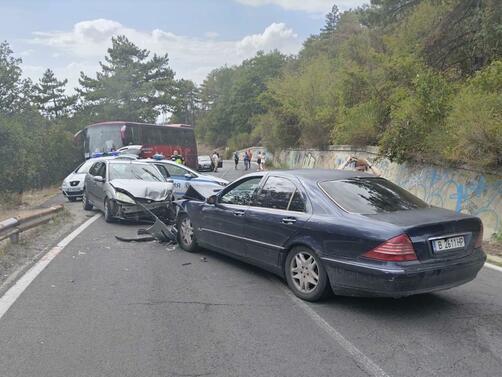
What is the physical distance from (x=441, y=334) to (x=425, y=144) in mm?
8586

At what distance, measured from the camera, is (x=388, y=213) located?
5383 mm

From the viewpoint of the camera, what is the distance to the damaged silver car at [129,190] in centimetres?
1107

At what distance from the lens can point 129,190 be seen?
11.3 m

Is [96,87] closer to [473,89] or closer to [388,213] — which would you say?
[473,89]

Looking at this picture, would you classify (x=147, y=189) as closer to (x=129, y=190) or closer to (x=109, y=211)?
(x=129, y=190)

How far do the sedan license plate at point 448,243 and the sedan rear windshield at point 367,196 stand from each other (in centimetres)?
63

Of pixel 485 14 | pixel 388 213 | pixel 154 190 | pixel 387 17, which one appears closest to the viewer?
pixel 388 213

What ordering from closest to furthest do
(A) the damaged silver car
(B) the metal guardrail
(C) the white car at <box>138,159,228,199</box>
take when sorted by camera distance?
(B) the metal guardrail
(A) the damaged silver car
(C) the white car at <box>138,159,228,199</box>

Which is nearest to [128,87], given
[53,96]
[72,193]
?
[53,96]

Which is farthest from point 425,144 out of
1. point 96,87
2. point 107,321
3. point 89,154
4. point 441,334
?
point 96,87

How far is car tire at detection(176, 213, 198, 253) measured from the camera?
8.13m

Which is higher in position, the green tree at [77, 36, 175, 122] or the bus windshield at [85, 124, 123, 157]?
the green tree at [77, 36, 175, 122]

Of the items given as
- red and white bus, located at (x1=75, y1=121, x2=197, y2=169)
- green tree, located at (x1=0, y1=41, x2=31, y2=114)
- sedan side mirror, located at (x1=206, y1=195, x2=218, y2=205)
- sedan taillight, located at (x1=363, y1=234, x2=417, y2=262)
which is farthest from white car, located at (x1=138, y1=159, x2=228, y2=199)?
green tree, located at (x1=0, y1=41, x2=31, y2=114)

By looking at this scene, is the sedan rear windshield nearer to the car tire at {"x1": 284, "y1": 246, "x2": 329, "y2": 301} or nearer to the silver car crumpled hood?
the car tire at {"x1": 284, "y1": 246, "x2": 329, "y2": 301}
